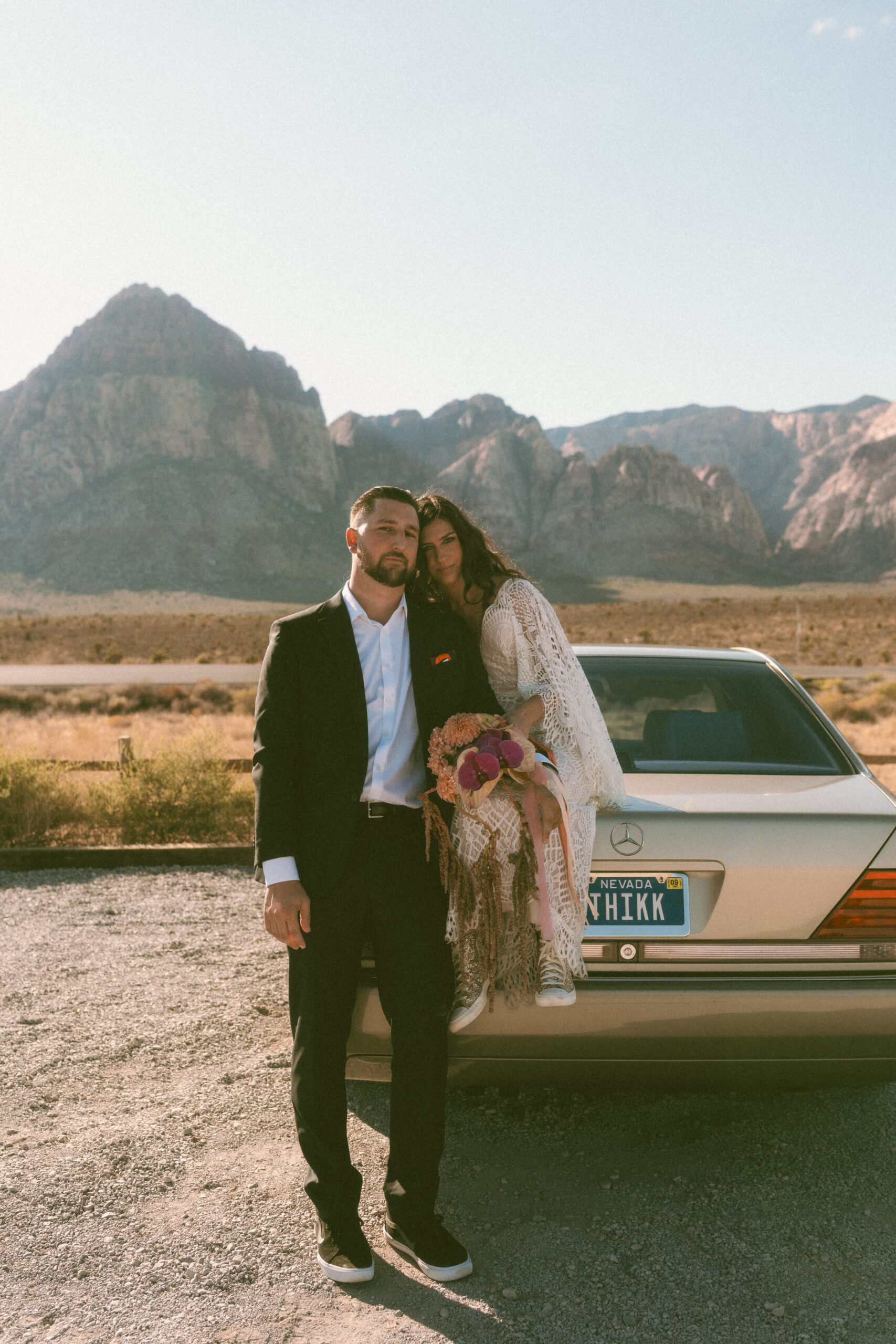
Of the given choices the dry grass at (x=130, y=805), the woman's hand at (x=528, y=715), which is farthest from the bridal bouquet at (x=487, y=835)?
the dry grass at (x=130, y=805)

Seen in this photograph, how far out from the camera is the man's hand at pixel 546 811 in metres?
2.72

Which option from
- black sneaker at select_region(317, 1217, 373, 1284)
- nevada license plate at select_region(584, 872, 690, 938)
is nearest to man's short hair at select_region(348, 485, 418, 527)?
nevada license plate at select_region(584, 872, 690, 938)

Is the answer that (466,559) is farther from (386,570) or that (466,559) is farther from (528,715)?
(528,715)

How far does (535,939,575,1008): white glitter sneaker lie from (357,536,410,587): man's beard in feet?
3.31

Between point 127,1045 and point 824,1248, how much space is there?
8.53 feet

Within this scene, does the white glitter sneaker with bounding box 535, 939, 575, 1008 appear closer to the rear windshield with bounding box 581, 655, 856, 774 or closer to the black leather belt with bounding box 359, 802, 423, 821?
the black leather belt with bounding box 359, 802, 423, 821

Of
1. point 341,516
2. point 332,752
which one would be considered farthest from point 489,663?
point 341,516

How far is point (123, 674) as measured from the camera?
106 feet

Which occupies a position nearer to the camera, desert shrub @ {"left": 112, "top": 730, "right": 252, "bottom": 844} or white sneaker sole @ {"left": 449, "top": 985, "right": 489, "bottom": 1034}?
white sneaker sole @ {"left": 449, "top": 985, "right": 489, "bottom": 1034}

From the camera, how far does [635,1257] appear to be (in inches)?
106

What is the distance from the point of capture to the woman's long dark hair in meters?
3.06

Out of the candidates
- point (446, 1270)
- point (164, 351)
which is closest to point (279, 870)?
point (446, 1270)

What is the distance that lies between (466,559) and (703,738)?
1.34 meters

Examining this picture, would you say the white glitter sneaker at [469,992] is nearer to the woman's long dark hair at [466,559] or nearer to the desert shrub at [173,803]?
the woman's long dark hair at [466,559]
